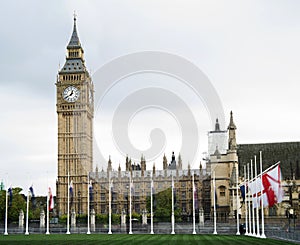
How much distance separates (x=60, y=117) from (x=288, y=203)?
53.5 m

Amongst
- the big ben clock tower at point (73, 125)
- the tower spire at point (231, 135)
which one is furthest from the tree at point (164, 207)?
the big ben clock tower at point (73, 125)

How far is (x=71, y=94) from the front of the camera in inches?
4218

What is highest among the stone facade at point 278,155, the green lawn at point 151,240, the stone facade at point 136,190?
the stone facade at point 278,155

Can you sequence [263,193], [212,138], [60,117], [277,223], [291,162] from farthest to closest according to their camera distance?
1. [60,117]
2. [212,138]
3. [291,162]
4. [277,223]
5. [263,193]

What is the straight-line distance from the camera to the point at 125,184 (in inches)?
4235

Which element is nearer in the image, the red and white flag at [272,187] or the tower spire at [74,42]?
the red and white flag at [272,187]

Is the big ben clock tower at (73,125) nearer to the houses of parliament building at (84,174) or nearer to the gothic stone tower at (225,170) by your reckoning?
the houses of parliament building at (84,174)

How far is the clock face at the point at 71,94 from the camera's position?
106875 mm

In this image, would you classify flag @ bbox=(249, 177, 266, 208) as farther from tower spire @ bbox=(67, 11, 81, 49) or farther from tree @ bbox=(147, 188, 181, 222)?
tower spire @ bbox=(67, 11, 81, 49)

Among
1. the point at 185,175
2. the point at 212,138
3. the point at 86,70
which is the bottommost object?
the point at 185,175

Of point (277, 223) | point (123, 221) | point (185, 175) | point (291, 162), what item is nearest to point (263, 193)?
point (277, 223)

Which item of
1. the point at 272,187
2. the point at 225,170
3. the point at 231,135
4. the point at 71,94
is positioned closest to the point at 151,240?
the point at 272,187

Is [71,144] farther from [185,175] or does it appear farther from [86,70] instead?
[185,175]

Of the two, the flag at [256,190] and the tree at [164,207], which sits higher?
the flag at [256,190]
